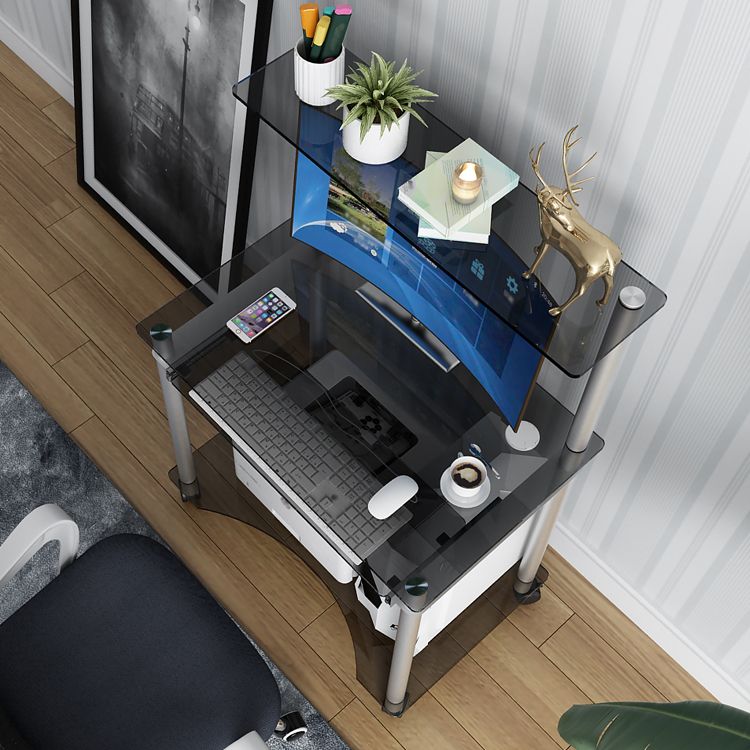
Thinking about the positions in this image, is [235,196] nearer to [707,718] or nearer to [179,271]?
[179,271]

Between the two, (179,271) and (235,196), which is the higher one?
(235,196)

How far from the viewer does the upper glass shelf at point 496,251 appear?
170cm

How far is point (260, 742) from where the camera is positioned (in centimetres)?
174

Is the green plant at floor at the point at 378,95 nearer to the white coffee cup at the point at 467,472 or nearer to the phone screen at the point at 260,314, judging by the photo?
the phone screen at the point at 260,314

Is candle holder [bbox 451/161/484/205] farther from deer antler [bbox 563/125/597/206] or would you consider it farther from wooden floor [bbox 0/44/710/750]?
wooden floor [bbox 0/44/710/750]

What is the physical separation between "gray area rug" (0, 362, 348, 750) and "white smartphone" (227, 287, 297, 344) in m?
0.77

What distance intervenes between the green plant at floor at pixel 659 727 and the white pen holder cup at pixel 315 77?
1184 millimetres

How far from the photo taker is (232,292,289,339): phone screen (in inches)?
85.6

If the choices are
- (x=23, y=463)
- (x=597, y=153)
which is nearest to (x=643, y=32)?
(x=597, y=153)

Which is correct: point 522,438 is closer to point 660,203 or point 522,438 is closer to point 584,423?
point 584,423

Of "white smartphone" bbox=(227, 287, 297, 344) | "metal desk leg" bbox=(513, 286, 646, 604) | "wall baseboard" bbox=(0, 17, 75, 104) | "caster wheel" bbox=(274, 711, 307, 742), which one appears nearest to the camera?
"metal desk leg" bbox=(513, 286, 646, 604)

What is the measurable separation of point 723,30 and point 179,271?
1.97 meters

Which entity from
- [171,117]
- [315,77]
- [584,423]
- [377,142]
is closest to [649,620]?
[584,423]

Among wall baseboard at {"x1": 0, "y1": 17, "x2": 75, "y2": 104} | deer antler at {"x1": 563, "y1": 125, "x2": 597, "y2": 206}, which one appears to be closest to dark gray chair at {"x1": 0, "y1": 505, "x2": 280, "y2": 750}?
deer antler at {"x1": 563, "y1": 125, "x2": 597, "y2": 206}
